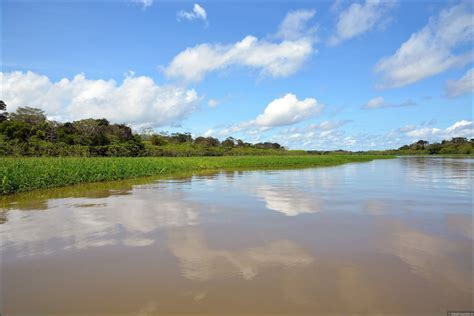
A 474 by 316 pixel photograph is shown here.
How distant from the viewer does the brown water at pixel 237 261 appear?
156 inches

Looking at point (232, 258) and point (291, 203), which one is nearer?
point (232, 258)

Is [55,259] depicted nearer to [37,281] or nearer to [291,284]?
[37,281]

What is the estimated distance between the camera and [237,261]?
5.37m

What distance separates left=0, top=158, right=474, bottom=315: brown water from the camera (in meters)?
3.96

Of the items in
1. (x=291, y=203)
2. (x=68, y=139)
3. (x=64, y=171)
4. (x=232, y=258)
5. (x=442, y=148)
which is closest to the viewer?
(x=232, y=258)

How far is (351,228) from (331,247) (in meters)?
1.72

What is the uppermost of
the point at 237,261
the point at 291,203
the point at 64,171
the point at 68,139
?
the point at 68,139

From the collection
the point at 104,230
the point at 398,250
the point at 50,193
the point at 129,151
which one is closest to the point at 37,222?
the point at 104,230

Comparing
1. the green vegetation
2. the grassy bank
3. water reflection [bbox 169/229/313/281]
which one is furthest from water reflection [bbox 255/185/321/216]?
the green vegetation

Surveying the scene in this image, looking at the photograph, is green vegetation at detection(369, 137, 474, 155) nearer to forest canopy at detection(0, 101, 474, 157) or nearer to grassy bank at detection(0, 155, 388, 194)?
forest canopy at detection(0, 101, 474, 157)

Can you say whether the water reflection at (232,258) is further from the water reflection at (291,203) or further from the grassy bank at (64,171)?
the grassy bank at (64,171)

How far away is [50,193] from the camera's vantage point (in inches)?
553

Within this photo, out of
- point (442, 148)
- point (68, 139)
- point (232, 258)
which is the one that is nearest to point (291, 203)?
point (232, 258)

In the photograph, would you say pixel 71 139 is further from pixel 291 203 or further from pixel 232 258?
pixel 232 258
